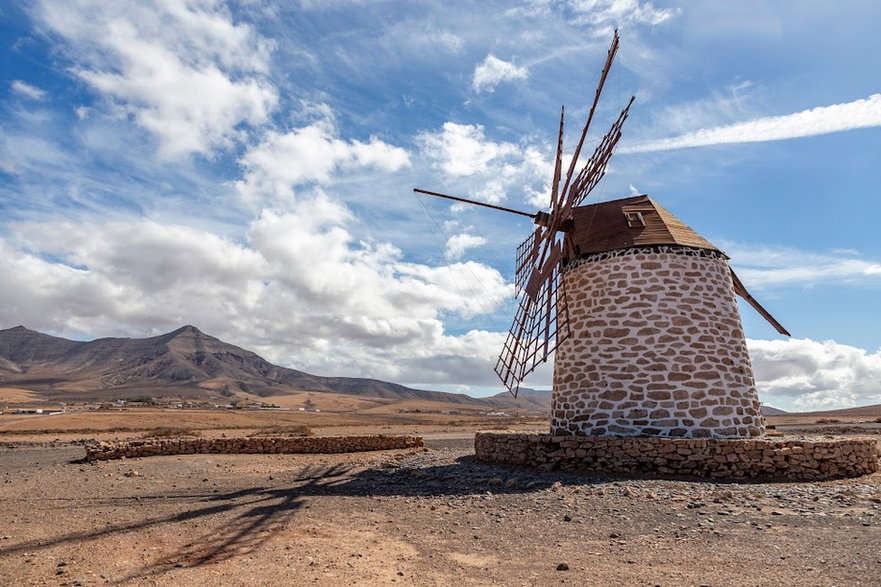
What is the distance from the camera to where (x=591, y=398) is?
45.3 feet

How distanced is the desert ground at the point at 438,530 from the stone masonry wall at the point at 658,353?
2275 mm

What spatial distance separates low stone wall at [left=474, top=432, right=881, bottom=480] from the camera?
11.4 meters

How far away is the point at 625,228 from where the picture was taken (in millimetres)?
14859

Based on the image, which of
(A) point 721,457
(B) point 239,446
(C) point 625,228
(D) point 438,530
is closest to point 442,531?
(D) point 438,530

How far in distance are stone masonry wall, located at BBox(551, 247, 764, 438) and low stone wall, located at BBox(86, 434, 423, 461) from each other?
8368mm

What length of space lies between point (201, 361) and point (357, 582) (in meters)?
179

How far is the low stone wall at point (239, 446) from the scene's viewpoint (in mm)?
17969

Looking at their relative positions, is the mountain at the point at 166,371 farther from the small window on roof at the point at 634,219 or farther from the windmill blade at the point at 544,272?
the small window on roof at the point at 634,219

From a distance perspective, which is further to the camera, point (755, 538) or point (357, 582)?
point (755, 538)

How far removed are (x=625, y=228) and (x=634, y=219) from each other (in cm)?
38

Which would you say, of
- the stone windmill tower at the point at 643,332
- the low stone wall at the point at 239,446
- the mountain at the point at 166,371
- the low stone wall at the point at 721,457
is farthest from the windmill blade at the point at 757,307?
the mountain at the point at 166,371

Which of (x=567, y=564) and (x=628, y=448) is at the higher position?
(x=628, y=448)

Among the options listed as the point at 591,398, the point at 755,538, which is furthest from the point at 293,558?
the point at 591,398

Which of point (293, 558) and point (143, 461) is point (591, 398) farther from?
point (143, 461)
